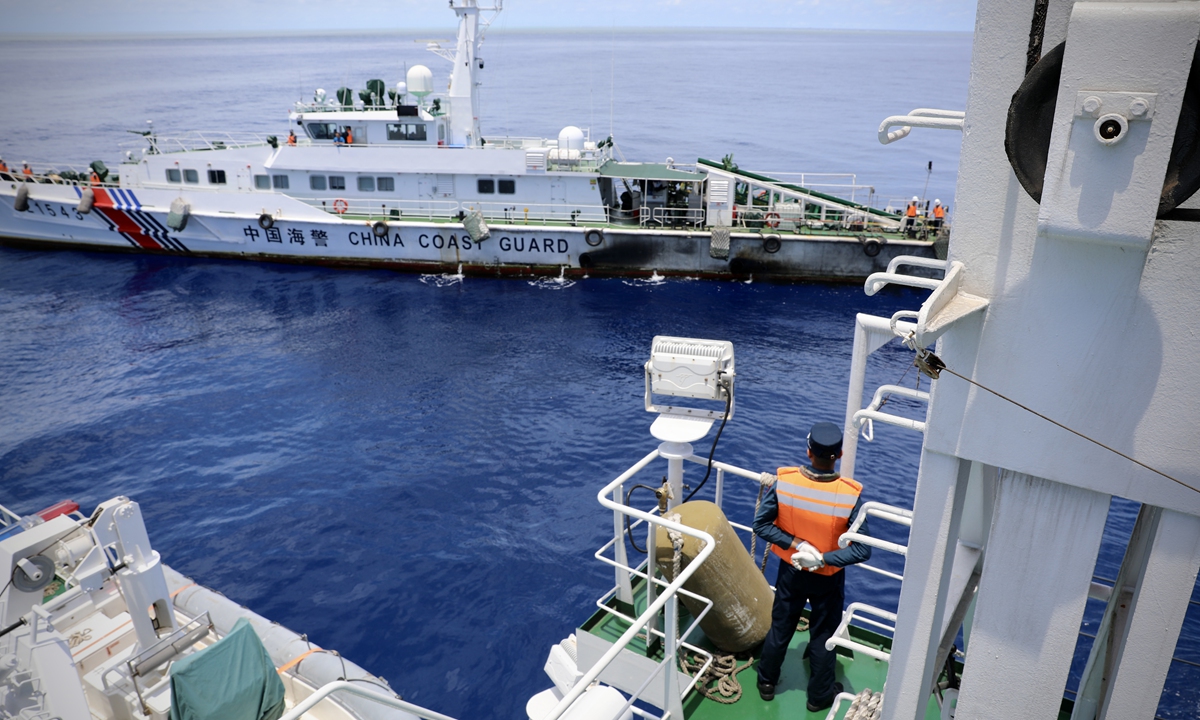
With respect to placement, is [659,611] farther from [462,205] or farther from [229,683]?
[462,205]

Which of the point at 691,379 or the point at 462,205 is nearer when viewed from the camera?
the point at 691,379

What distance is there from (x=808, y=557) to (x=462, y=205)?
68.6ft

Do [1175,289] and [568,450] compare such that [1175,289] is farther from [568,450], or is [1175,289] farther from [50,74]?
[50,74]

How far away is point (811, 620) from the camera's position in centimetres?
488

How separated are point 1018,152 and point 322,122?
25035mm

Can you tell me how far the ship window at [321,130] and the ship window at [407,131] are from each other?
1914 millimetres

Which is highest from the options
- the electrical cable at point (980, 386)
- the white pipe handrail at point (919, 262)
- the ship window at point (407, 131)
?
the ship window at point (407, 131)

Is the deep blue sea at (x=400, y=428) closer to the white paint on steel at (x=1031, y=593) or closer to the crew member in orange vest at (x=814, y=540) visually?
the crew member in orange vest at (x=814, y=540)

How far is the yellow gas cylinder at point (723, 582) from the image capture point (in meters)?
5.03

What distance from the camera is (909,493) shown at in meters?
11.8

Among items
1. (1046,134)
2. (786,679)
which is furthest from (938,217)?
(1046,134)

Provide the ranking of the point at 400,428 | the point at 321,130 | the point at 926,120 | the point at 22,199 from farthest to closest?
the point at 22,199
the point at 321,130
the point at 400,428
the point at 926,120

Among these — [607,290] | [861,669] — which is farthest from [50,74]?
[861,669]

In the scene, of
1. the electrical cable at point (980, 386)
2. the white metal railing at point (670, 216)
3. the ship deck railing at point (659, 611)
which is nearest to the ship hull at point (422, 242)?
the white metal railing at point (670, 216)
